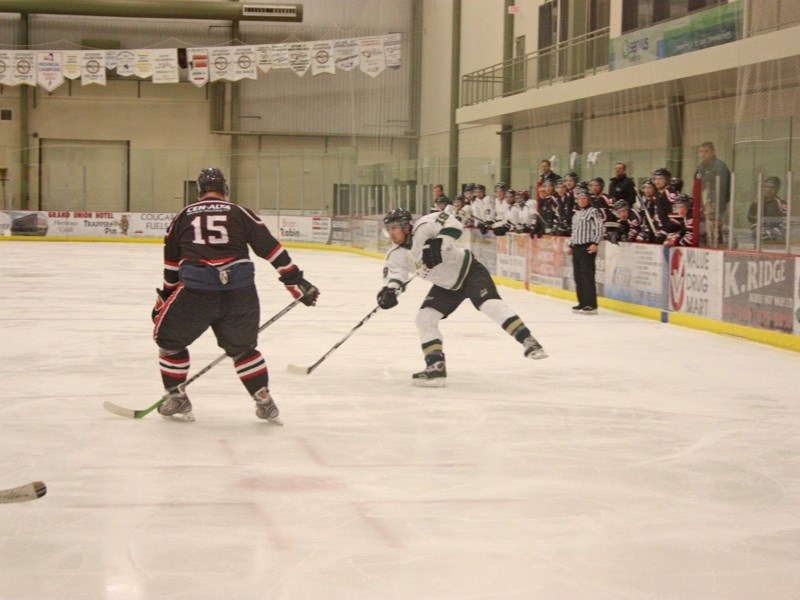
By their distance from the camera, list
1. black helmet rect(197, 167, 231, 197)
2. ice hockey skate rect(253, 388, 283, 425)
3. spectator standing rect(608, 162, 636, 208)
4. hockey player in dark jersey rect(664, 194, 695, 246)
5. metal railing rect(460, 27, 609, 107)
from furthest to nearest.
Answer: metal railing rect(460, 27, 609, 107) → spectator standing rect(608, 162, 636, 208) → hockey player in dark jersey rect(664, 194, 695, 246) → ice hockey skate rect(253, 388, 283, 425) → black helmet rect(197, 167, 231, 197)

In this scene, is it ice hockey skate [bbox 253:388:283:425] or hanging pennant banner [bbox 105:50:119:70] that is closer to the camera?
ice hockey skate [bbox 253:388:283:425]

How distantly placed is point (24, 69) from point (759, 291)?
21.8 metres

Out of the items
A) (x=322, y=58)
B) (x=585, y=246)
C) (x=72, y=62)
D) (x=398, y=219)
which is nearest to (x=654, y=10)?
(x=585, y=246)

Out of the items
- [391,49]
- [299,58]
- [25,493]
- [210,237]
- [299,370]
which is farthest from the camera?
[299,58]

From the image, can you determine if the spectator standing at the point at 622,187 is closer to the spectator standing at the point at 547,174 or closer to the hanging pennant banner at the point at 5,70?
the spectator standing at the point at 547,174

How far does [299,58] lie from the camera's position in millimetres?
26812

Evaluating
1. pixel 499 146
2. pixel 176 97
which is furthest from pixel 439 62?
pixel 176 97

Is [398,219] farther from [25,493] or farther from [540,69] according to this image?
[540,69]

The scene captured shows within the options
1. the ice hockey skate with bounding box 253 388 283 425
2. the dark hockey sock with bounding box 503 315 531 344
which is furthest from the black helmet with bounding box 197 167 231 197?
the dark hockey sock with bounding box 503 315 531 344

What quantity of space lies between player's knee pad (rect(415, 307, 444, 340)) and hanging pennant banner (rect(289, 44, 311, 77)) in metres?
20.3

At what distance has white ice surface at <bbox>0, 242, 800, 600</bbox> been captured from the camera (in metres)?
3.43

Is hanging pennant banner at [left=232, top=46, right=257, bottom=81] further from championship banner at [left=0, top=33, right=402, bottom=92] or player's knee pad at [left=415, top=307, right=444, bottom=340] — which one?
player's knee pad at [left=415, top=307, right=444, bottom=340]

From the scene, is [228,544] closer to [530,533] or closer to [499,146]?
[530,533]

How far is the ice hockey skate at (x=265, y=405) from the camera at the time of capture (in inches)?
225
